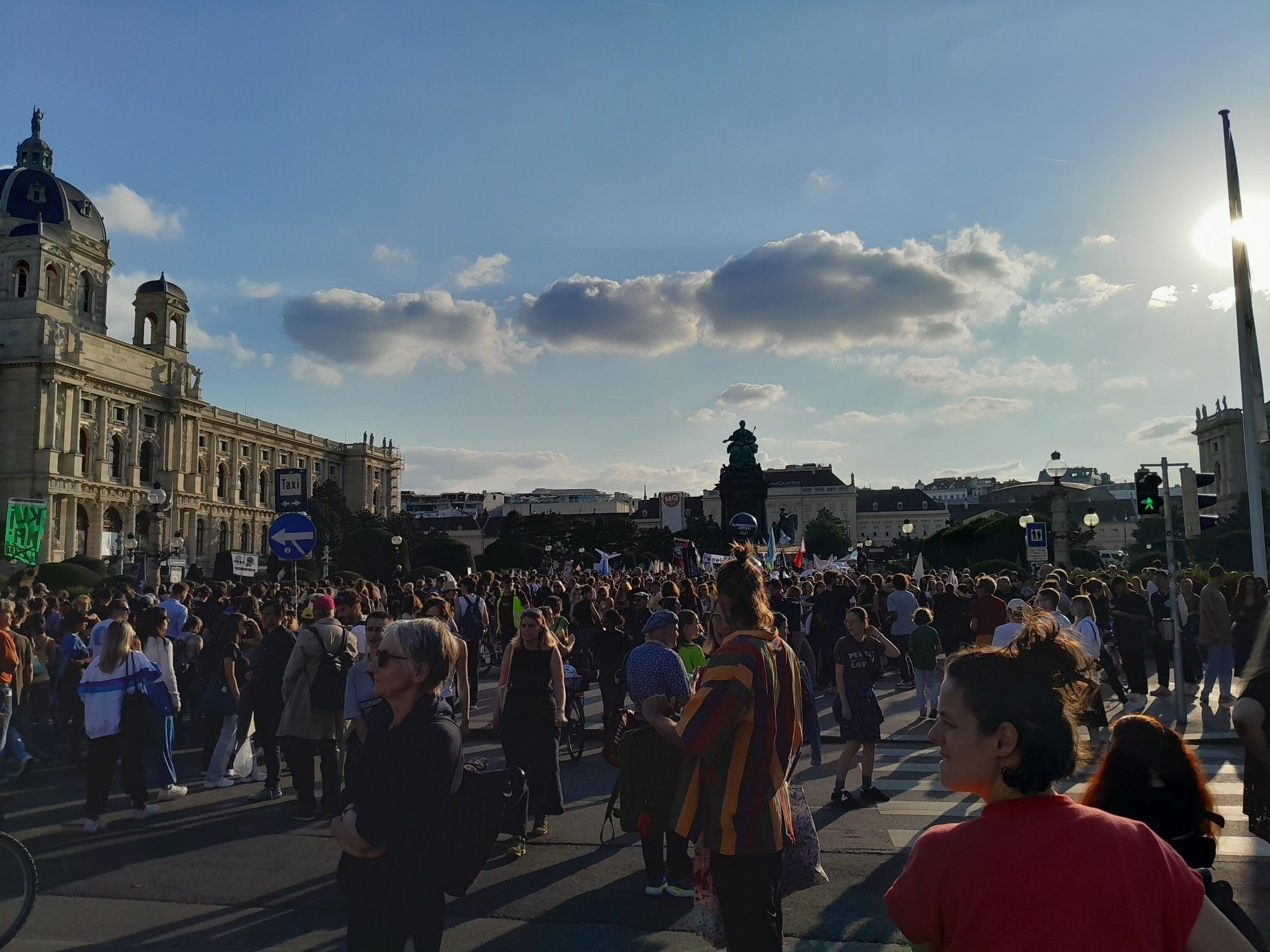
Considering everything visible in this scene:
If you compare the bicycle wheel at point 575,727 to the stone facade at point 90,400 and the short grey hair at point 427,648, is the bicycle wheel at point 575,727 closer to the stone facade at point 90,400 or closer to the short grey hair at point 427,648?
the short grey hair at point 427,648

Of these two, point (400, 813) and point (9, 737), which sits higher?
point (400, 813)

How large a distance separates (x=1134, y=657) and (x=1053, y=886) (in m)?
14.5

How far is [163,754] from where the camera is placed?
9.10m

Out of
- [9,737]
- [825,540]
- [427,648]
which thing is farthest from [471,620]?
[825,540]

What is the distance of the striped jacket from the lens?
390cm

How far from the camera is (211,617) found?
1503 centimetres

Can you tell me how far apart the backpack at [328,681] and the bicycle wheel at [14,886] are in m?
3.17

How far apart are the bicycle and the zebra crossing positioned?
5516 mm

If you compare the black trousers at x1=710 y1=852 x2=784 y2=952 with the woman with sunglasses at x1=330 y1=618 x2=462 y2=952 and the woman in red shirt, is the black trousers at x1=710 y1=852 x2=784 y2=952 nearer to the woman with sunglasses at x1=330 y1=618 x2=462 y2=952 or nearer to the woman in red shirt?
the woman with sunglasses at x1=330 y1=618 x2=462 y2=952

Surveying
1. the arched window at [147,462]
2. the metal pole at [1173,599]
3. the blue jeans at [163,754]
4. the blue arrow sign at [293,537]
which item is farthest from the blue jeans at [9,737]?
the arched window at [147,462]

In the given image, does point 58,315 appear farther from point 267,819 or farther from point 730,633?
point 730,633

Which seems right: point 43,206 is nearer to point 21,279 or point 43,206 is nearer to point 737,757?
point 21,279

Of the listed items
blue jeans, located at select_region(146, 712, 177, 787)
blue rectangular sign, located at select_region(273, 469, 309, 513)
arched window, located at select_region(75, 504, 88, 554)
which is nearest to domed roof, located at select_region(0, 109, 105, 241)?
arched window, located at select_region(75, 504, 88, 554)

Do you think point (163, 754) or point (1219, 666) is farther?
point (1219, 666)
